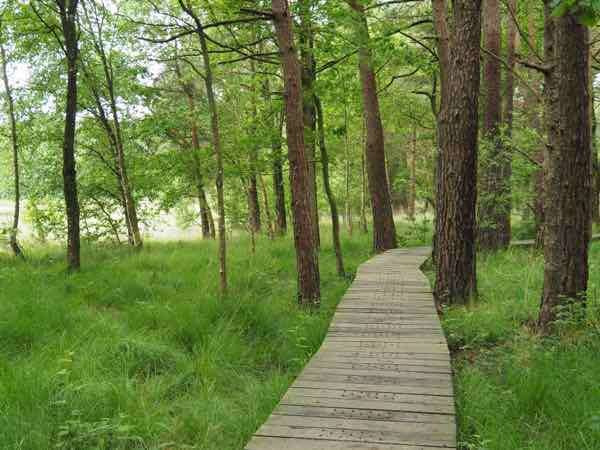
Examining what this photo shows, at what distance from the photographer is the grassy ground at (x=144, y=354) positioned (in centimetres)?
357

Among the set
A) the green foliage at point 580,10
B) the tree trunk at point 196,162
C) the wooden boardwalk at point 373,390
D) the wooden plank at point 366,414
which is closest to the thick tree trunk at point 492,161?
the wooden boardwalk at point 373,390

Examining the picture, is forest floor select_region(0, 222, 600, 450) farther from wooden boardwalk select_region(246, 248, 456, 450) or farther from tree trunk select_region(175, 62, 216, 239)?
tree trunk select_region(175, 62, 216, 239)

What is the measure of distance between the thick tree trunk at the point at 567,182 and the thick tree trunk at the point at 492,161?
531 cm

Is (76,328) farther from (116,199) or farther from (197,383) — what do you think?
(116,199)

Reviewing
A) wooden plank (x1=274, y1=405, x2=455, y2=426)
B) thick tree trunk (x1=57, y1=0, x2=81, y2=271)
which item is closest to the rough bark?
wooden plank (x1=274, y1=405, x2=455, y2=426)

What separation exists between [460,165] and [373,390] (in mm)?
4404

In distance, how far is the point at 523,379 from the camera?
12.7ft

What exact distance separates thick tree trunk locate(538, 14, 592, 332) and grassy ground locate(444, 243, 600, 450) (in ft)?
1.24

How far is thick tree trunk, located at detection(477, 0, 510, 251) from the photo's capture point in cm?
1087

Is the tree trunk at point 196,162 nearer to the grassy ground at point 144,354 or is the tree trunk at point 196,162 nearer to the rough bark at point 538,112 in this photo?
the grassy ground at point 144,354

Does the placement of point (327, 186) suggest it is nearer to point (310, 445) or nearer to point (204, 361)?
point (204, 361)

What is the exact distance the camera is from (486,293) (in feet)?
24.9

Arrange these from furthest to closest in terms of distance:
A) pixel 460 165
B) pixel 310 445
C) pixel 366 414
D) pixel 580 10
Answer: pixel 460 165, pixel 366 414, pixel 310 445, pixel 580 10

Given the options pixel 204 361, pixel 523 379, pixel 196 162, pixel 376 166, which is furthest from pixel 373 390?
pixel 376 166
